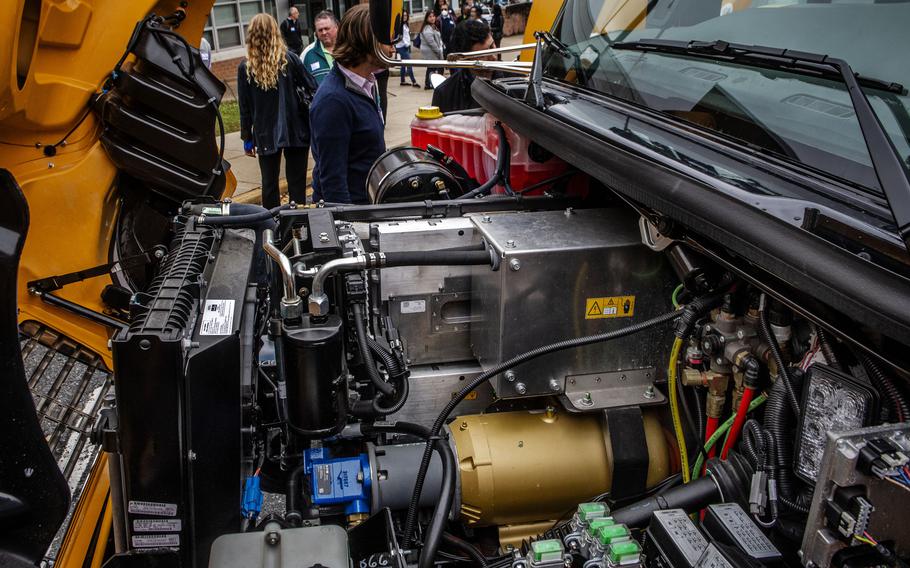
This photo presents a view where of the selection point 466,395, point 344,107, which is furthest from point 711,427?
point 344,107

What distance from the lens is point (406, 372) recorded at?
7.20 feet

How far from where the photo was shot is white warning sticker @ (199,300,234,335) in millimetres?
1826

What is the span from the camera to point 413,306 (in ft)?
8.02

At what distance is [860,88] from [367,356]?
4.56ft

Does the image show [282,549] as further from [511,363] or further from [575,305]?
[575,305]

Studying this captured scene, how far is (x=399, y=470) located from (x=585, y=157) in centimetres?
109

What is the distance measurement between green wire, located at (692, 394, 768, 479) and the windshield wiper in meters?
0.67

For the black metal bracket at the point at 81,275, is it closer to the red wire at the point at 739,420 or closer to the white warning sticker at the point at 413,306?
the white warning sticker at the point at 413,306

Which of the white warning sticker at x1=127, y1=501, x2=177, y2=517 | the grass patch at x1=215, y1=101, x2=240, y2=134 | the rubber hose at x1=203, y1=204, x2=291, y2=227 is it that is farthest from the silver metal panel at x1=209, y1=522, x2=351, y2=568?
the grass patch at x1=215, y1=101, x2=240, y2=134

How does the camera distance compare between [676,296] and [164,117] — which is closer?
[676,296]

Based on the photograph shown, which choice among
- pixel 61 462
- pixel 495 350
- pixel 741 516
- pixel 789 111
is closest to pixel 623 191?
pixel 789 111

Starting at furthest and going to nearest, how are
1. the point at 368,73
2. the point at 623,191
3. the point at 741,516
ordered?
the point at 368,73 < the point at 623,191 < the point at 741,516

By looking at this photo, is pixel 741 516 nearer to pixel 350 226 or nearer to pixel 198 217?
pixel 350 226

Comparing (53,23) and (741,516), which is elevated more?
(53,23)
